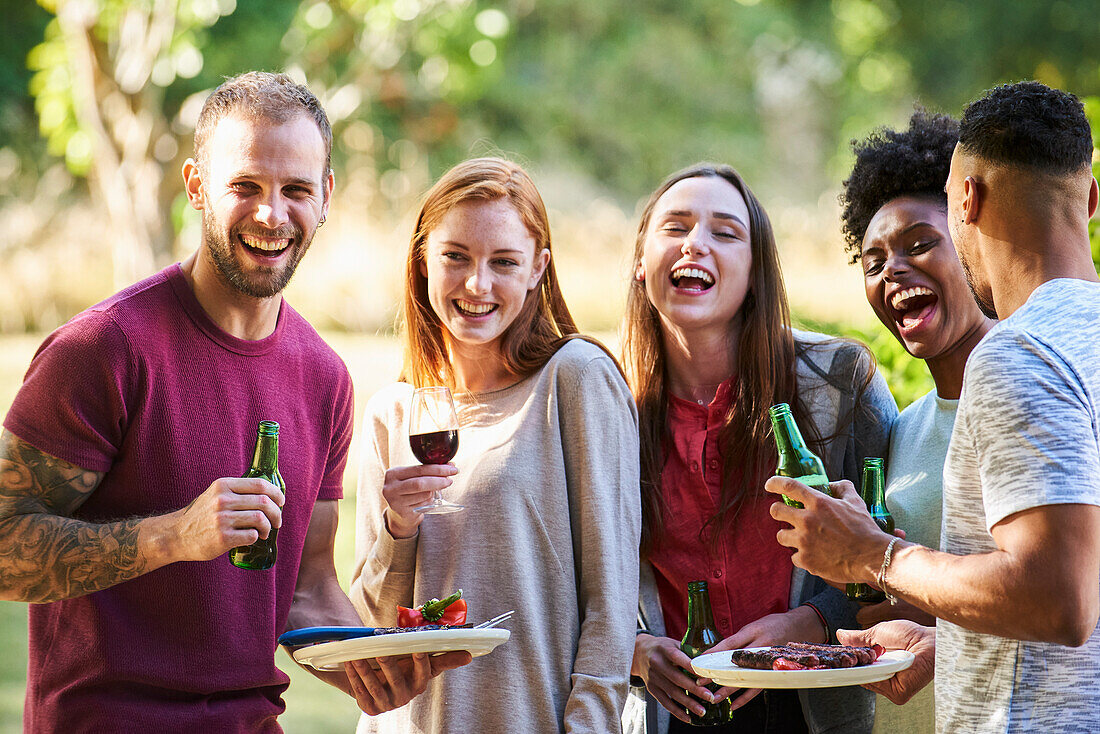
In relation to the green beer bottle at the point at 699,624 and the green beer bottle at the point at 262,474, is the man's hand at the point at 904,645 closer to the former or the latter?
the green beer bottle at the point at 699,624

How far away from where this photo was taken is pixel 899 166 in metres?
3.06

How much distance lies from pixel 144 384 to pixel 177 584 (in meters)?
0.48

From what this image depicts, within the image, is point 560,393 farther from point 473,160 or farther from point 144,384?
point 144,384

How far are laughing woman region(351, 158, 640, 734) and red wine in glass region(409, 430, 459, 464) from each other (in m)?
0.07

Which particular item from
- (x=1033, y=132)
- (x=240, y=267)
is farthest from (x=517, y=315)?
(x=1033, y=132)

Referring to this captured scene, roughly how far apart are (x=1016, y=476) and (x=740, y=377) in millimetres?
1312

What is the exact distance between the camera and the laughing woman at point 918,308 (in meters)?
2.76

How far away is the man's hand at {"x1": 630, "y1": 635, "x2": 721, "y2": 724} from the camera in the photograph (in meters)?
2.72

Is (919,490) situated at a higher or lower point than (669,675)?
higher

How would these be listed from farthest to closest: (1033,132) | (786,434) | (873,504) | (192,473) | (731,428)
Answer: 1. (731,428)
2. (873,504)
3. (192,473)
4. (786,434)
5. (1033,132)

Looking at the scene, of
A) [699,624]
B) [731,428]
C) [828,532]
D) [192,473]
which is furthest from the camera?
[731,428]

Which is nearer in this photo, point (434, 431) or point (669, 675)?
point (434, 431)

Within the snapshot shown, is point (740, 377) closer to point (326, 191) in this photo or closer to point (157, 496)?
point (326, 191)

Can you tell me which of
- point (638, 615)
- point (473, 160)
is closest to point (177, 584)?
point (638, 615)
